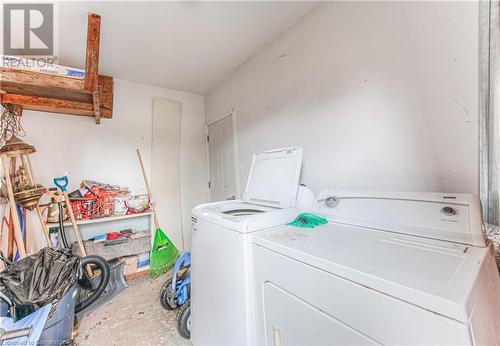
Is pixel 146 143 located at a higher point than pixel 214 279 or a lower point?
higher

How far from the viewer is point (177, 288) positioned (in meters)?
1.97

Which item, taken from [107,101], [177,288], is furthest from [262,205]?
[107,101]

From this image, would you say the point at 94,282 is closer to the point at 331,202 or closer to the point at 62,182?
the point at 62,182

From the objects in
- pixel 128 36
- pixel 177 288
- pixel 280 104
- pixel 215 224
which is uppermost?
→ pixel 128 36

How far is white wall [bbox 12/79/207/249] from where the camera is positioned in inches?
98.7

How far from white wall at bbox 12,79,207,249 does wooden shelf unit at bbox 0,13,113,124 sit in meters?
0.17

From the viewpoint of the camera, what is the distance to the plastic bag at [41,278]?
1406 millimetres

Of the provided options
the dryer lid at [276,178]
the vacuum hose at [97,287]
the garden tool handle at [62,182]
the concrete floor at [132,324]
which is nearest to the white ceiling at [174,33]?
the dryer lid at [276,178]

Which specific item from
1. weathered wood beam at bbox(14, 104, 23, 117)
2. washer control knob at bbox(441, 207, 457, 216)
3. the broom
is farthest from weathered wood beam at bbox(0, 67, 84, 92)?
washer control knob at bbox(441, 207, 457, 216)

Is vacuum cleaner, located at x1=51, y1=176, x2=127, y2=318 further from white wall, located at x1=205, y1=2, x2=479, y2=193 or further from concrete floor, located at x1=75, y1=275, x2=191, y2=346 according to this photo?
white wall, located at x1=205, y1=2, x2=479, y2=193

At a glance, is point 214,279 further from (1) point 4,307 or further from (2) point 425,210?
(1) point 4,307

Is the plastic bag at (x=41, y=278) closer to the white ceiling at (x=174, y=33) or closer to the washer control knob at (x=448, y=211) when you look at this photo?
the white ceiling at (x=174, y=33)

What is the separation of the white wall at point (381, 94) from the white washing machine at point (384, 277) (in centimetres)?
35

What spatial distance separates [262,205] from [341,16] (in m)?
1.57
